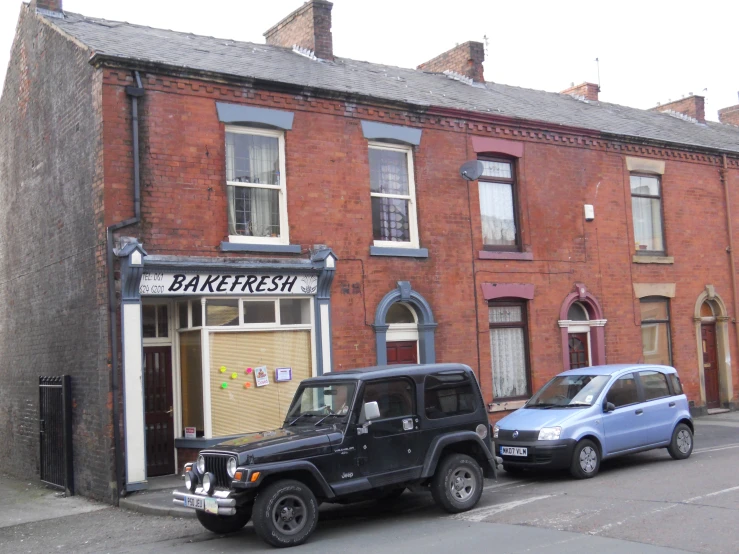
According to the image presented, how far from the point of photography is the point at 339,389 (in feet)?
31.4

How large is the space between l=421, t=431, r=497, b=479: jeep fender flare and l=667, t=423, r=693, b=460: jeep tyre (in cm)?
414

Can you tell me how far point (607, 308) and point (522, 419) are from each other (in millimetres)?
6817

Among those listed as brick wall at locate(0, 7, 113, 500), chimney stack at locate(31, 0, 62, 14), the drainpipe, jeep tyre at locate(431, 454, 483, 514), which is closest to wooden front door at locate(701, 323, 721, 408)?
jeep tyre at locate(431, 454, 483, 514)

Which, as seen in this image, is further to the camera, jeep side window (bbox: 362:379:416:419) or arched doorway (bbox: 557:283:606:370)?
arched doorway (bbox: 557:283:606:370)

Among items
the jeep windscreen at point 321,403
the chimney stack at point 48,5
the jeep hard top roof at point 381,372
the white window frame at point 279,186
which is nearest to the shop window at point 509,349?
the white window frame at point 279,186

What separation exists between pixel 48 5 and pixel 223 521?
1086 centimetres

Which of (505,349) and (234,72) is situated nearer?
(234,72)

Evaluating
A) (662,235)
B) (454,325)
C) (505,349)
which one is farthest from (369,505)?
(662,235)

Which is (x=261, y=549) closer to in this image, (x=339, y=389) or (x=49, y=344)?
(x=339, y=389)

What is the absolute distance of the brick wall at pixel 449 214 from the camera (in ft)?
42.0

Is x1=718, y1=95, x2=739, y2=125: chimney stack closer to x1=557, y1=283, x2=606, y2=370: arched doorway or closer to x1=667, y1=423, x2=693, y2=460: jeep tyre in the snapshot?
x1=557, y1=283, x2=606, y2=370: arched doorway

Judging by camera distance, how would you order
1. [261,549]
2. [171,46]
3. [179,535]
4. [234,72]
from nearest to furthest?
[261,549] → [179,535] → [234,72] → [171,46]

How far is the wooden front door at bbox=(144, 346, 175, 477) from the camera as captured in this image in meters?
13.2

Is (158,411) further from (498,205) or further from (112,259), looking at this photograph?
(498,205)
